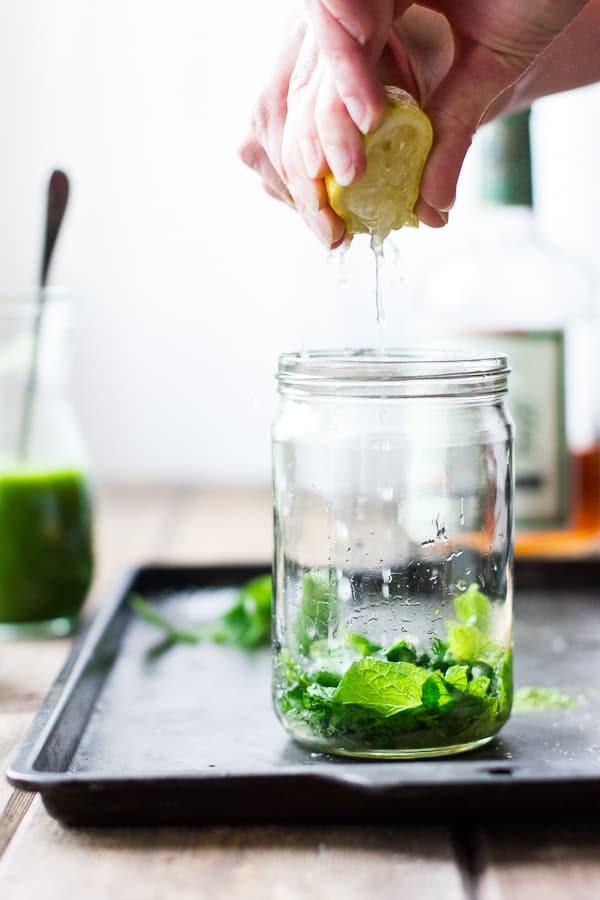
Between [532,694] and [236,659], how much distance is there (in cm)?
27

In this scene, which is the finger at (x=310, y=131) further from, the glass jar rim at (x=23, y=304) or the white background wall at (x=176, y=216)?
the white background wall at (x=176, y=216)

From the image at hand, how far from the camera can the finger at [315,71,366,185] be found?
683mm

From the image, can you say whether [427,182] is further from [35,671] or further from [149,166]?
[149,166]

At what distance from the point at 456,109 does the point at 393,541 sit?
0.90 ft

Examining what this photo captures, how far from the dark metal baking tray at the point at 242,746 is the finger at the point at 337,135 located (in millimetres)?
334

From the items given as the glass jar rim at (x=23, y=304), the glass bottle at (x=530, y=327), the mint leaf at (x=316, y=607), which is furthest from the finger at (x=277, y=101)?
the glass bottle at (x=530, y=327)

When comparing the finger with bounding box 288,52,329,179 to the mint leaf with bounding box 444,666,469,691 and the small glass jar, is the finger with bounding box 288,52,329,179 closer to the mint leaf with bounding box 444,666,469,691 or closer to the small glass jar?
the small glass jar

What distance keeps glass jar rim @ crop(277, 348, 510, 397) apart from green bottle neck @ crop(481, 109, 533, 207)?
64 cm

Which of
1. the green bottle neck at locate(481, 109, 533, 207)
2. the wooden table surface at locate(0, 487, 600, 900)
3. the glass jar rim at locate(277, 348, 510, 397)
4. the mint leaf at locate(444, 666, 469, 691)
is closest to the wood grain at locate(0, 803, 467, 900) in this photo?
the wooden table surface at locate(0, 487, 600, 900)

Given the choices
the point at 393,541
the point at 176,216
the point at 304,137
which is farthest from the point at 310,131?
the point at 176,216

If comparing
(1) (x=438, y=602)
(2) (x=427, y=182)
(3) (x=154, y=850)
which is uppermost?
(2) (x=427, y=182)

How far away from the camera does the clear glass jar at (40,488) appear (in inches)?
43.9

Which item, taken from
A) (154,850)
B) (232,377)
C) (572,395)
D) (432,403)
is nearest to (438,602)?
(432,403)

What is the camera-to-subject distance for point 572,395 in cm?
146
